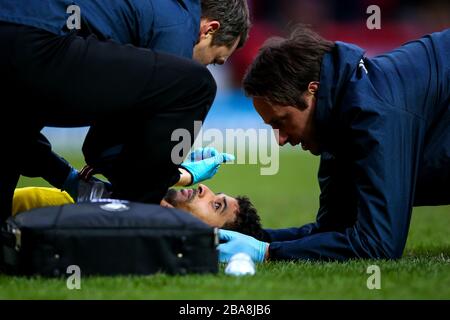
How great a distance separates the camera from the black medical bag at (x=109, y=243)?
3.64 meters

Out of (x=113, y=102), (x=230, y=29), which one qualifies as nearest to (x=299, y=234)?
(x=230, y=29)

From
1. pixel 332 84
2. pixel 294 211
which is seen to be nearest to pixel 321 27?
pixel 294 211

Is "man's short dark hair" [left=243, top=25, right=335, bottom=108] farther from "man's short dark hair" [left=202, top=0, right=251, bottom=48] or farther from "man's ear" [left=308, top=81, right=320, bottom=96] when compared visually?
"man's short dark hair" [left=202, top=0, right=251, bottom=48]

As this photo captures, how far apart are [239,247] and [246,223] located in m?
0.64

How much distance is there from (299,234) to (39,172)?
63.5 inches

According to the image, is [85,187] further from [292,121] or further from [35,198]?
[292,121]

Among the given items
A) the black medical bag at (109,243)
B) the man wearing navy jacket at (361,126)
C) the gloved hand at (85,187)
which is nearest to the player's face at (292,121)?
the man wearing navy jacket at (361,126)

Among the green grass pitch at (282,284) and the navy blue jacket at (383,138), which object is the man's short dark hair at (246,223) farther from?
Result: the green grass pitch at (282,284)

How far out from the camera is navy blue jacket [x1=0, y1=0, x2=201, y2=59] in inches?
157

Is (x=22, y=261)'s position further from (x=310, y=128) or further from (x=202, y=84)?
(x=310, y=128)

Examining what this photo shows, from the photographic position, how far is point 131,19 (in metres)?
4.24

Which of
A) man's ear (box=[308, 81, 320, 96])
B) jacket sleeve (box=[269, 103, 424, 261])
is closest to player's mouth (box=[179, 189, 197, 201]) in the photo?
jacket sleeve (box=[269, 103, 424, 261])

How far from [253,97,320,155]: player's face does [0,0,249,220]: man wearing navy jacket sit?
0.60 metres
